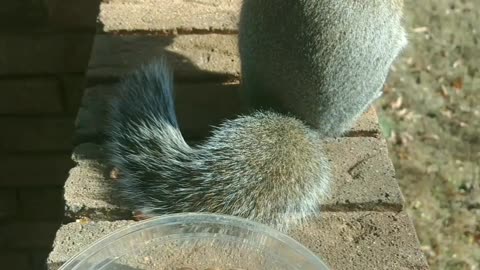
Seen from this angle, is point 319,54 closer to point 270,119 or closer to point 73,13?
point 270,119

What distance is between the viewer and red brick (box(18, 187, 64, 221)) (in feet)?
7.53

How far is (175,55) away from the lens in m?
1.75

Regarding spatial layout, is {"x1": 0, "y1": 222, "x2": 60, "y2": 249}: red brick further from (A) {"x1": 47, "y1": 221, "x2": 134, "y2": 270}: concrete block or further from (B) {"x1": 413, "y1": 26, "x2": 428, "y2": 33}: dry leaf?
(B) {"x1": 413, "y1": 26, "x2": 428, "y2": 33}: dry leaf

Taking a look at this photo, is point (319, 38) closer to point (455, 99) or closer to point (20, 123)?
point (20, 123)

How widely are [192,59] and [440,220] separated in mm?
1314

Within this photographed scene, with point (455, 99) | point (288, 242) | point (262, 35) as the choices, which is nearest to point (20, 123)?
point (262, 35)

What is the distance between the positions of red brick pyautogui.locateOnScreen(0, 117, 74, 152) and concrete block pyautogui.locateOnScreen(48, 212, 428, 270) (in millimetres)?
900

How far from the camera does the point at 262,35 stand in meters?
1.55

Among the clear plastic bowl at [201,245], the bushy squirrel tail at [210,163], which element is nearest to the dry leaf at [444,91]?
the bushy squirrel tail at [210,163]

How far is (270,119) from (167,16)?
476mm

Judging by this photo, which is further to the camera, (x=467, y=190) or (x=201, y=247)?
(x=467, y=190)

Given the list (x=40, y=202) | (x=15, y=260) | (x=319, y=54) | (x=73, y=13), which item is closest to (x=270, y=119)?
(x=319, y=54)

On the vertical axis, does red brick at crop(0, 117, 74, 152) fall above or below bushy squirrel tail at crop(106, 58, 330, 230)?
above

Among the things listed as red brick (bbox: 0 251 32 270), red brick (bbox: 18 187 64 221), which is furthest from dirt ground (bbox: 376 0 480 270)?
red brick (bbox: 0 251 32 270)
